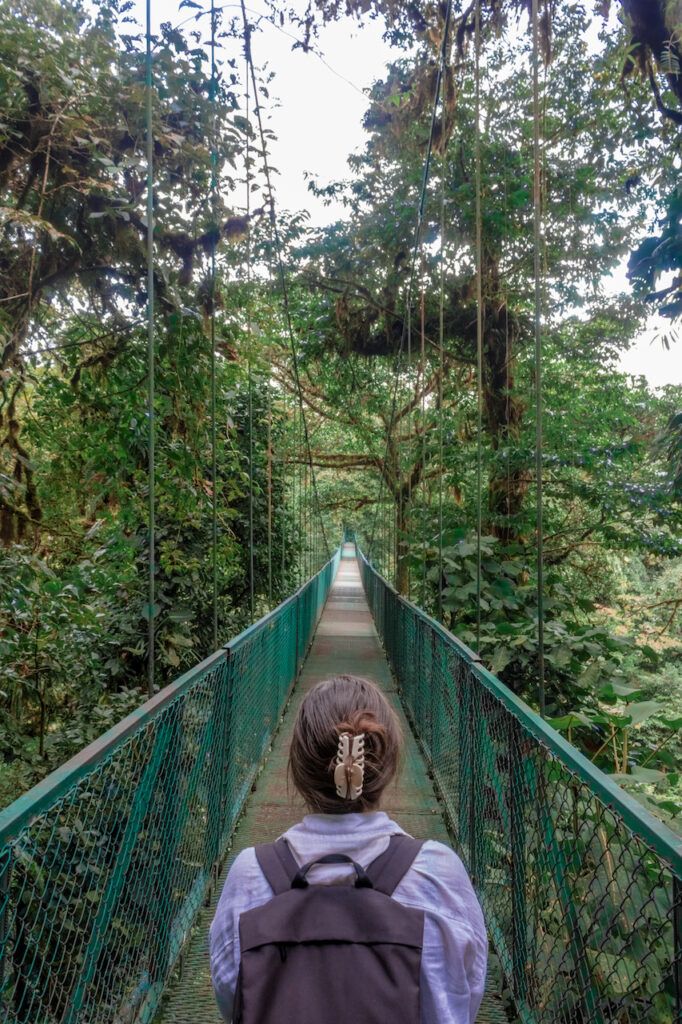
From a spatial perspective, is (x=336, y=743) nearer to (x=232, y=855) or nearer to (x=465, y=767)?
(x=465, y=767)

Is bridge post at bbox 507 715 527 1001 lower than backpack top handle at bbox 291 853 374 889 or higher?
lower


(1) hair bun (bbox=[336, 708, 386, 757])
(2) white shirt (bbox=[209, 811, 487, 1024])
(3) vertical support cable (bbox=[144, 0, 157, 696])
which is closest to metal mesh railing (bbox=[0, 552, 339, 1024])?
(3) vertical support cable (bbox=[144, 0, 157, 696])

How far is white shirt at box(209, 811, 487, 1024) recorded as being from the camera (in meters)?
0.93

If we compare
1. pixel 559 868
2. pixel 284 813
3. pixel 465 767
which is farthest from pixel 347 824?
pixel 284 813

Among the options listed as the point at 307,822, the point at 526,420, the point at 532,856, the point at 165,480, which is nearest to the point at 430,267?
the point at 526,420

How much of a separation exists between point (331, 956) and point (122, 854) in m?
1.05

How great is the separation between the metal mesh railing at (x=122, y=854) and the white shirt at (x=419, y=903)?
388 mm

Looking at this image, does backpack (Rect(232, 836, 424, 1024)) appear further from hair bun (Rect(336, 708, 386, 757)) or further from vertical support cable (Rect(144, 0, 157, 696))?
vertical support cable (Rect(144, 0, 157, 696))

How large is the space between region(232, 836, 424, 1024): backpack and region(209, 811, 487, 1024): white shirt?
2 centimetres

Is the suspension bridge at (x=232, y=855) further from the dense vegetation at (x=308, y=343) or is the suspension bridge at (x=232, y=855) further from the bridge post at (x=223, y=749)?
the dense vegetation at (x=308, y=343)

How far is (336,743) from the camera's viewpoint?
1010mm

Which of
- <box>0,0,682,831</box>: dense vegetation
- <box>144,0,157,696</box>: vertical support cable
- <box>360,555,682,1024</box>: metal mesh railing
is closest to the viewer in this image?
<box>360,555,682,1024</box>: metal mesh railing

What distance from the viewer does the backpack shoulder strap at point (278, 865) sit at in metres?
0.94

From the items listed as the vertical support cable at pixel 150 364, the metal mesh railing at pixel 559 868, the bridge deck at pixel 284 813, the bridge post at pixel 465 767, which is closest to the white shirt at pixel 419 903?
the bridge deck at pixel 284 813
